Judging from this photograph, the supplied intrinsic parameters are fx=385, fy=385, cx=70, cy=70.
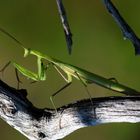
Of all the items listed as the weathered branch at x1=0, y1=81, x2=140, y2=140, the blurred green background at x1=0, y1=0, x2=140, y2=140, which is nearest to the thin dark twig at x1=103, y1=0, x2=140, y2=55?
the weathered branch at x1=0, y1=81, x2=140, y2=140

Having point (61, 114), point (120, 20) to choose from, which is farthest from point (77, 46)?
point (120, 20)

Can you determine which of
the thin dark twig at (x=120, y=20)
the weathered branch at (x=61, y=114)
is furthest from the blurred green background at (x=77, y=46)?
the thin dark twig at (x=120, y=20)

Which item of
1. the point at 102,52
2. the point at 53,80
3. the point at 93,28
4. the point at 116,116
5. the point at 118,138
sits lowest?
the point at 116,116

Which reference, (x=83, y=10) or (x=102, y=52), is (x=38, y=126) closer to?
(x=102, y=52)

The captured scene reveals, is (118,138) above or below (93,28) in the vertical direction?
below

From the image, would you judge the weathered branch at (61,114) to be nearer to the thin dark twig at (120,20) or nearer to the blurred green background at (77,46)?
the thin dark twig at (120,20)

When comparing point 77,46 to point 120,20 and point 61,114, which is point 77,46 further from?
point 120,20

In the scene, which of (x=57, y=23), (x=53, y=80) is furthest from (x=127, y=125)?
(x=57, y=23)
